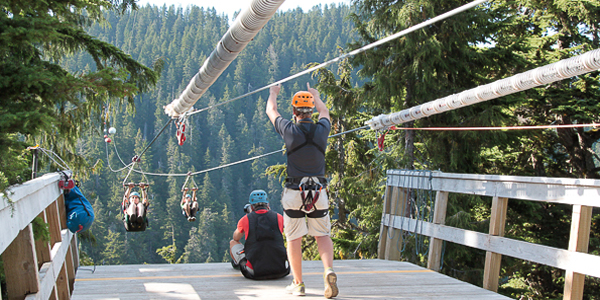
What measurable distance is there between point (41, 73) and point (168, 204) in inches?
3894

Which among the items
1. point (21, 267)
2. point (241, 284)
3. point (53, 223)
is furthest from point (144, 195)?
point (21, 267)

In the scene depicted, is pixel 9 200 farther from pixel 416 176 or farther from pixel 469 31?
pixel 469 31

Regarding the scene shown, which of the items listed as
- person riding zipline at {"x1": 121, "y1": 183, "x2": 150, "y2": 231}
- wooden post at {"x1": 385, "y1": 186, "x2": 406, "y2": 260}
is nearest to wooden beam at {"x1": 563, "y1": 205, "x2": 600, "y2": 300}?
wooden post at {"x1": 385, "y1": 186, "x2": 406, "y2": 260}

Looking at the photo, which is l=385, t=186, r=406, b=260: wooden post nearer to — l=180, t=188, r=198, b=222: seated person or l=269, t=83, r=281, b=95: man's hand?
l=269, t=83, r=281, b=95: man's hand

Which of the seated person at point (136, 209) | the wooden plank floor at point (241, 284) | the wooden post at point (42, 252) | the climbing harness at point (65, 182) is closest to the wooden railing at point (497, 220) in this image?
the wooden plank floor at point (241, 284)

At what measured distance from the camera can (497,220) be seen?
4.08m

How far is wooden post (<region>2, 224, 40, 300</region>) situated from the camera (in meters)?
2.27

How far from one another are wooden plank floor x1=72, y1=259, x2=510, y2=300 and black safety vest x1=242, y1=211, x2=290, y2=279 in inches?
3.7

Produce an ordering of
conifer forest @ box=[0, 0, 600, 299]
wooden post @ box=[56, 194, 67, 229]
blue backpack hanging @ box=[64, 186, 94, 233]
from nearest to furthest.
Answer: conifer forest @ box=[0, 0, 600, 299]
wooden post @ box=[56, 194, 67, 229]
blue backpack hanging @ box=[64, 186, 94, 233]

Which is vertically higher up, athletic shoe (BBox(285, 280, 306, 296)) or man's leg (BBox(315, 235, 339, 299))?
man's leg (BBox(315, 235, 339, 299))

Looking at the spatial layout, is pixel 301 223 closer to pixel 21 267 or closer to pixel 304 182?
pixel 304 182

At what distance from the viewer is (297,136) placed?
3.77 meters

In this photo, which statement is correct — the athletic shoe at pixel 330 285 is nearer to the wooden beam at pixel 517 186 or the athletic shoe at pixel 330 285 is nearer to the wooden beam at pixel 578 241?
the wooden beam at pixel 517 186

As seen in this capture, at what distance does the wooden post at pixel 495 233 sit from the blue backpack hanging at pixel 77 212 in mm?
3553
